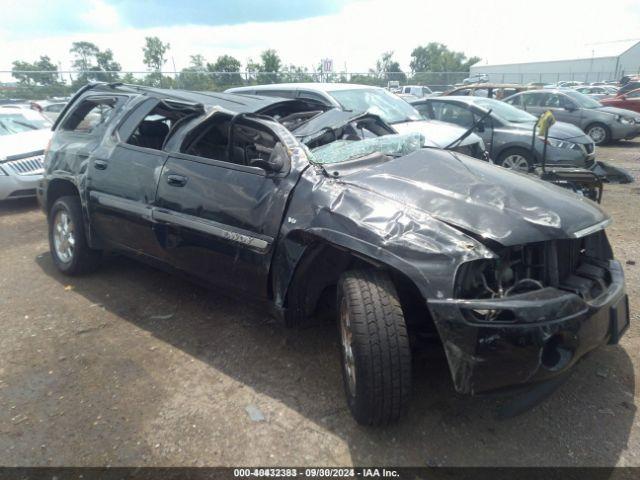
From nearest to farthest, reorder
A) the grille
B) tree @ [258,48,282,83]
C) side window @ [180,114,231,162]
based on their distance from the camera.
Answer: side window @ [180,114,231,162] → the grille → tree @ [258,48,282,83]

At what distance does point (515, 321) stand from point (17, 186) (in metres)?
7.38

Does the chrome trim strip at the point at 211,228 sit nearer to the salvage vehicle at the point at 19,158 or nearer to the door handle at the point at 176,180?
the door handle at the point at 176,180

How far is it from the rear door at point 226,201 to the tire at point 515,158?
6.08 metres

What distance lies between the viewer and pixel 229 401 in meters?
2.83

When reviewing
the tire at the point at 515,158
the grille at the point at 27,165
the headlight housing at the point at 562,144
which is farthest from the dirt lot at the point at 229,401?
the headlight housing at the point at 562,144

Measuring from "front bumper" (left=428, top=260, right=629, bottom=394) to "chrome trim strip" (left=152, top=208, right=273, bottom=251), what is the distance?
4.00ft

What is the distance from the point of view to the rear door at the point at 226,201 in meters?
3.03

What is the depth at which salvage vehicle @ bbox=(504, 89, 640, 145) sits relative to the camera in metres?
12.8

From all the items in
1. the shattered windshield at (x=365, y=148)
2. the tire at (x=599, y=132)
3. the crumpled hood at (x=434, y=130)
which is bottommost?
the tire at (x=599, y=132)

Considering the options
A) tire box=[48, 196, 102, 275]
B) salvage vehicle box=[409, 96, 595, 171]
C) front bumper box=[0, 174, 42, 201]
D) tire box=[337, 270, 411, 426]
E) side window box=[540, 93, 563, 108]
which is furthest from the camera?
side window box=[540, 93, 563, 108]

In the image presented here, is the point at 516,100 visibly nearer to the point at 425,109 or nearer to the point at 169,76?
the point at 425,109

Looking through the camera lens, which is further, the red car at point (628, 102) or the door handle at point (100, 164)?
the red car at point (628, 102)

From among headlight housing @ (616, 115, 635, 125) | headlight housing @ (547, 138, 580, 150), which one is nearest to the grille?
headlight housing @ (547, 138, 580, 150)

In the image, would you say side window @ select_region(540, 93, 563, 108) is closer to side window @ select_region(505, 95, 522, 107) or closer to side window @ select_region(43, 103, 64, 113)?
side window @ select_region(505, 95, 522, 107)
